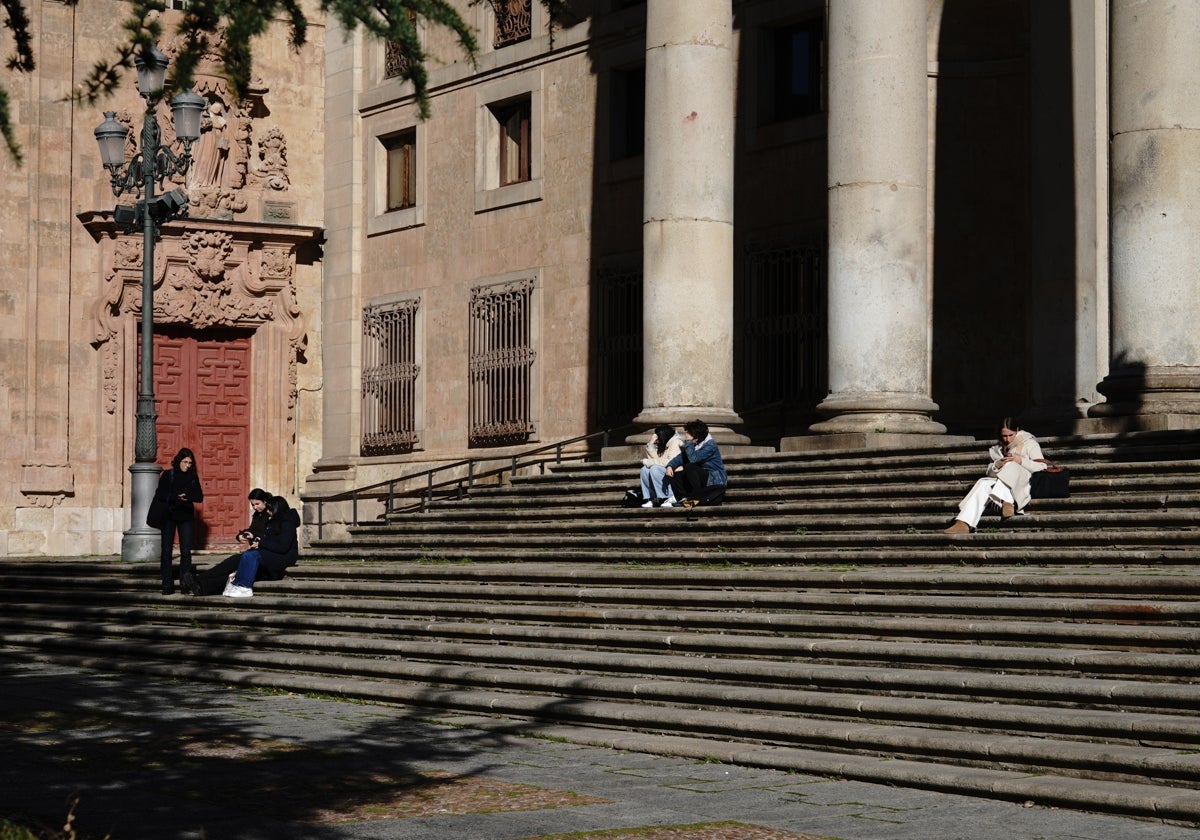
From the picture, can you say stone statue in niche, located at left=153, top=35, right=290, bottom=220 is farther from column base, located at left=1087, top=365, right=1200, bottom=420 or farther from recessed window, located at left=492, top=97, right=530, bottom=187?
column base, located at left=1087, top=365, right=1200, bottom=420

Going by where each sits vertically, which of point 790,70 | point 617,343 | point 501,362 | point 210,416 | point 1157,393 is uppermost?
point 790,70

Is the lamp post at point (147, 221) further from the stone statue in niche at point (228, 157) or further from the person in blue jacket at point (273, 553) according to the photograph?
the stone statue in niche at point (228, 157)

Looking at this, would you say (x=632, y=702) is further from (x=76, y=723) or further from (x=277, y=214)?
(x=277, y=214)

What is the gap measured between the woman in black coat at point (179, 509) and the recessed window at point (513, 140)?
32.8 ft

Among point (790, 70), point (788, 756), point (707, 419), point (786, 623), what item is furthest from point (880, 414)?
point (788, 756)

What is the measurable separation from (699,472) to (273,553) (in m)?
4.79

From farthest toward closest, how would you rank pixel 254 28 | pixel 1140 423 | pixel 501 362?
pixel 501 362, pixel 1140 423, pixel 254 28

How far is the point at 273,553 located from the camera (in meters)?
21.9

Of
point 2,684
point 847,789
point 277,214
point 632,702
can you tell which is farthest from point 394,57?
point 847,789

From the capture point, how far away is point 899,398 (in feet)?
70.1

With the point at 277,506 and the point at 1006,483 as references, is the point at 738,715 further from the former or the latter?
the point at 277,506

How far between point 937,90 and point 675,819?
17583 millimetres

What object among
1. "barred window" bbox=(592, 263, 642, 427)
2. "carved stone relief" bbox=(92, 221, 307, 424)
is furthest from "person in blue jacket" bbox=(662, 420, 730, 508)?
"carved stone relief" bbox=(92, 221, 307, 424)

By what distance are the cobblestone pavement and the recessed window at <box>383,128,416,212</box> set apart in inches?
770
